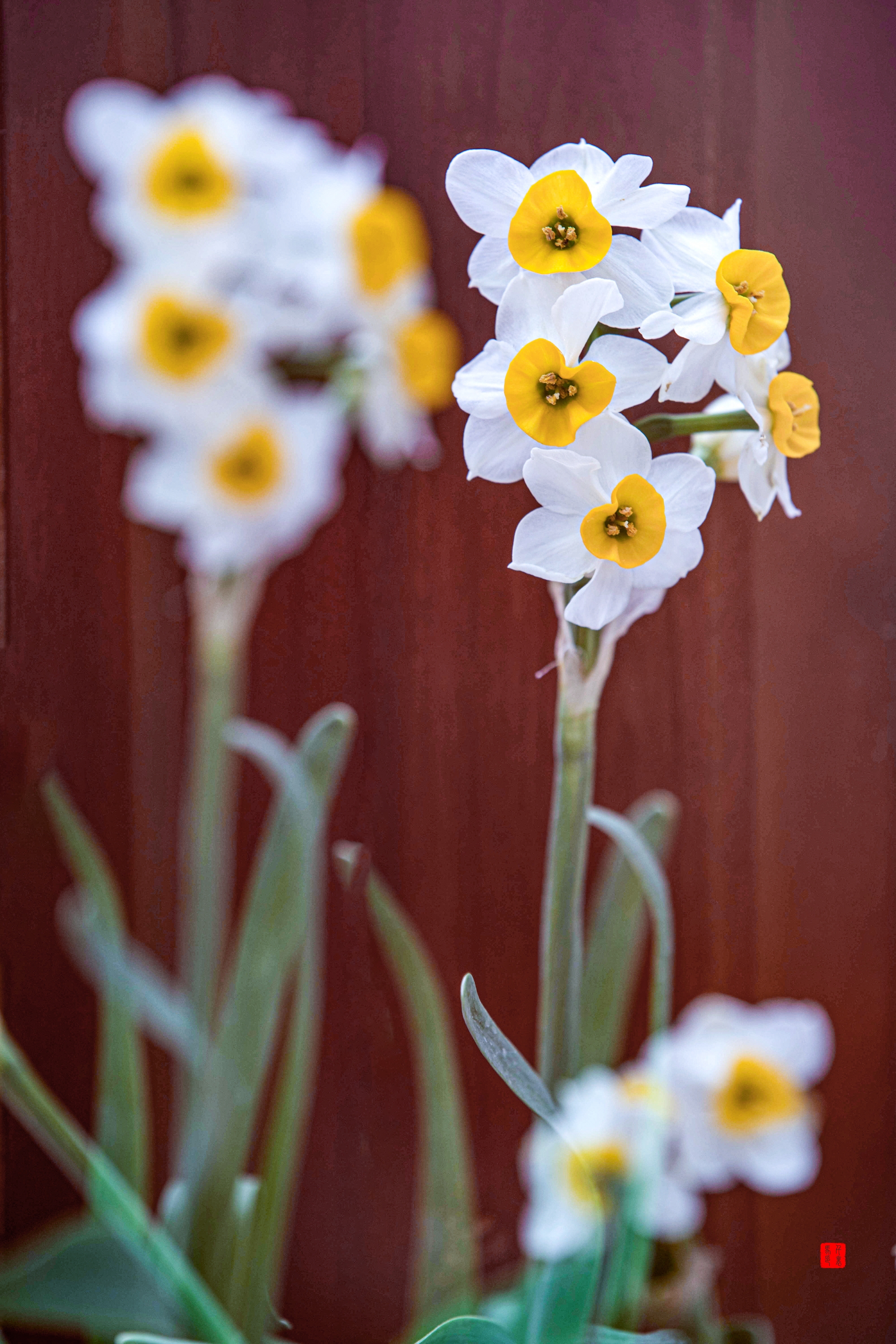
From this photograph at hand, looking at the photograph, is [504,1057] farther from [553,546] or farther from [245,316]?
[245,316]

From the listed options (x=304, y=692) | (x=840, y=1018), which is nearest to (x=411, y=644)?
(x=304, y=692)

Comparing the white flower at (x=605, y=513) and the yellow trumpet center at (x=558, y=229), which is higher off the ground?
the yellow trumpet center at (x=558, y=229)

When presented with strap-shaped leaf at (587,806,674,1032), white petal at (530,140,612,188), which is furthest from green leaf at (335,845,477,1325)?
white petal at (530,140,612,188)

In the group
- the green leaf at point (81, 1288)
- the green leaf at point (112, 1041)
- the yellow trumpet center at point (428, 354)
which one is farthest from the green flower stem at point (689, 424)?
the green leaf at point (81, 1288)

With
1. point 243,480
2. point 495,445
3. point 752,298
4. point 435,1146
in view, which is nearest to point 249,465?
point 243,480

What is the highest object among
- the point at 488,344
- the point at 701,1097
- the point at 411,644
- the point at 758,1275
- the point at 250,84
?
the point at 250,84

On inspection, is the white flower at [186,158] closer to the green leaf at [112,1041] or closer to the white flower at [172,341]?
the white flower at [172,341]

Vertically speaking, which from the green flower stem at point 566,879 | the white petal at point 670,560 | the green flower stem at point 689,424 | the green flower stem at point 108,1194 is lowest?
the green flower stem at point 108,1194

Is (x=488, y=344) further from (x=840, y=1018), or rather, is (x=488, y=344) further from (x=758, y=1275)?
(x=758, y=1275)
